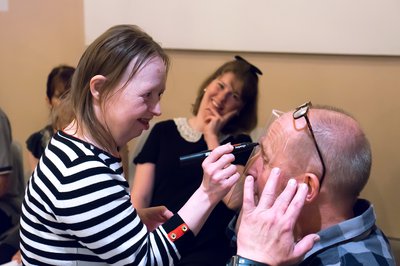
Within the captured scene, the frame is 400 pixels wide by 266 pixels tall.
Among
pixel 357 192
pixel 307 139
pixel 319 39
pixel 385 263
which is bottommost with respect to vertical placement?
pixel 385 263

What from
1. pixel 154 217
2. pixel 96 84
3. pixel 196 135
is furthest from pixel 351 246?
pixel 196 135

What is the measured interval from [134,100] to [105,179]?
0.18 meters

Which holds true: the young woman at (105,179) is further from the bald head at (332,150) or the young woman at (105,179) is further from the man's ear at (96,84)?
the bald head at (332,150)

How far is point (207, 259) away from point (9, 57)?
164 centimetres

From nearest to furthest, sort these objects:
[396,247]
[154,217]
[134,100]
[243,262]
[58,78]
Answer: [243,262], [134,100], [154,217], [396,247], [58,78]

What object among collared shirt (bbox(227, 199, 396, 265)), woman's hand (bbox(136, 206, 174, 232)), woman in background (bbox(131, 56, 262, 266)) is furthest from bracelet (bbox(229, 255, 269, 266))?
woman in background (bbox(131, 56, 262, 266))

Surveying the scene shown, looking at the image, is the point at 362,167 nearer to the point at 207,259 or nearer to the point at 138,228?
the point at 138,228

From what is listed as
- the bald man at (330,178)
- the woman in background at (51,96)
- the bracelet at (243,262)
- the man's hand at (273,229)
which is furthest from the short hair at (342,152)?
the woman in background at (51,96)

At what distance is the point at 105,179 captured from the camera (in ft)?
3.03

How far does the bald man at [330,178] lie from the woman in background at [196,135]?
2.55 feet

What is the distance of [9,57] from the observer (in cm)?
258

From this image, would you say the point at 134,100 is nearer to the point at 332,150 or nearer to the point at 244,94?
the point at 332,150

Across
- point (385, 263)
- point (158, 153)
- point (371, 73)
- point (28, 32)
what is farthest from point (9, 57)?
point (385, 263)

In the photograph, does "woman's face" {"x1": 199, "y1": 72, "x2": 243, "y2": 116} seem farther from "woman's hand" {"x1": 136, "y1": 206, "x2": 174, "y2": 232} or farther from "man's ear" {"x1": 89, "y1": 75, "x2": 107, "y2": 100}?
"man's ear" {"x1": 89, "y1": 75, "x2": 107, "y2": 100}
